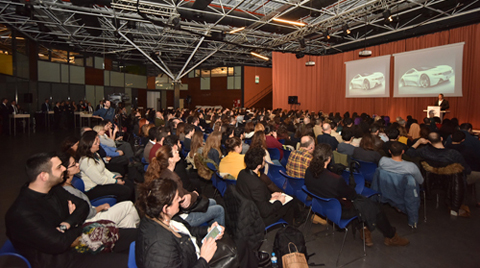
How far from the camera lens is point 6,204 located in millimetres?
4242

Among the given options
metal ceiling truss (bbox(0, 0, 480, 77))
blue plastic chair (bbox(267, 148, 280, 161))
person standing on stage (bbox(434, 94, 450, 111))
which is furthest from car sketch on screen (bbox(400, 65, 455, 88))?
blue plastic chair (bbox(267, 148, 280, 161))

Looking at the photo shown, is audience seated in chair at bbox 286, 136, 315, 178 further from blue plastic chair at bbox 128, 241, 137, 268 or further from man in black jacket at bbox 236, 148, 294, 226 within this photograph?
blue plastic chair at bbox 128, 241, 137, 268

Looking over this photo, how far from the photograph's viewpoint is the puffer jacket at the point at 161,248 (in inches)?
62.1

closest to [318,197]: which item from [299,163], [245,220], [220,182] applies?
[245,220]

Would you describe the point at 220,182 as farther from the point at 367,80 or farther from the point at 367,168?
the point at 367,80

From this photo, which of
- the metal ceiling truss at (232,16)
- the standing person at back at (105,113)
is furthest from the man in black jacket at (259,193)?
the metal ceiling truss at (232,16)

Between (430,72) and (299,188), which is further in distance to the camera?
(430,72)

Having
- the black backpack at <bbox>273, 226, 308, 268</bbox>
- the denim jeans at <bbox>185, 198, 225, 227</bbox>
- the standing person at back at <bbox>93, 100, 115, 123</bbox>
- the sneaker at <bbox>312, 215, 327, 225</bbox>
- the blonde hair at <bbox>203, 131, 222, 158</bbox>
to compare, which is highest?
the standing person at back at <bbox>93, 100, 115, 123</bbox>

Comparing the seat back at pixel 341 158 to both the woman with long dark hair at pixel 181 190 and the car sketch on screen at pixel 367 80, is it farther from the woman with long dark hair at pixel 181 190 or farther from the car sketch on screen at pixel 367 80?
the car sketch on screen at pixel 367 80

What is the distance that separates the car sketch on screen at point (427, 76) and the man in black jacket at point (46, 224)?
1350 centimetres

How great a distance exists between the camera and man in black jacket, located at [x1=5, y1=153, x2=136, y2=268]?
183 cm

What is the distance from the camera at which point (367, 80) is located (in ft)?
49.4

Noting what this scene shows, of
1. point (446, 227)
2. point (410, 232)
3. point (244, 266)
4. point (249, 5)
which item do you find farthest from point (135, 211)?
point (249, 5)

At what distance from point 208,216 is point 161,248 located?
1375 millimetres
